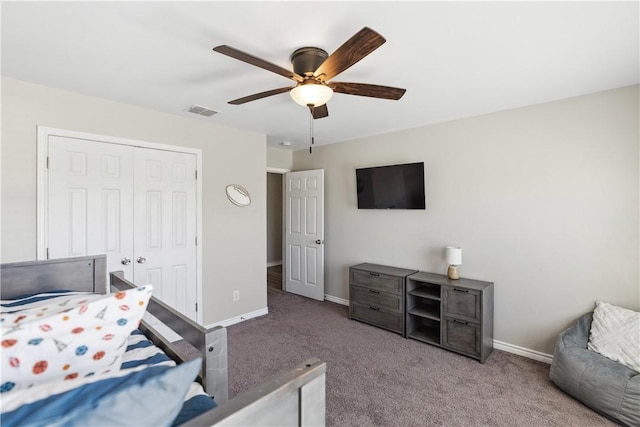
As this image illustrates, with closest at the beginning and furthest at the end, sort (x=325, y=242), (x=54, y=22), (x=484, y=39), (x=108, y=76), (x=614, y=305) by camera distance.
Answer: (x=54, y=22) → (x=484, y=39) → (x=108, y=76) → (x=614, y=305) → (x=325, y=242)

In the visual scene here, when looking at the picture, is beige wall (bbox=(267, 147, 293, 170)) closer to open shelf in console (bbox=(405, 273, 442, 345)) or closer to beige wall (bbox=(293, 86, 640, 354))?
beige wall (bbox=(293, 86, 640, 354))

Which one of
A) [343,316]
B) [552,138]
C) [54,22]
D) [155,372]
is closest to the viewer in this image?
[155,372]

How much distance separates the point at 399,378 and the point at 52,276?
8.58 ft

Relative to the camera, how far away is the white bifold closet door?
2.55 metres

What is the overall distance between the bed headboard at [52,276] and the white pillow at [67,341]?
1.10 meters

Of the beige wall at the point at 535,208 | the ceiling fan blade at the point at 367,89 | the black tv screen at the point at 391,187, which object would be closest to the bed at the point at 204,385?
the ceiling fan blade at the point at 367,89

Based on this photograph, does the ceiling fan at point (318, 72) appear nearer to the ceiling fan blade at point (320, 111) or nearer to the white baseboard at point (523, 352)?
the ceiling fan blade at point (320, 111)

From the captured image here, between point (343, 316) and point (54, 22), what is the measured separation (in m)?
3.72

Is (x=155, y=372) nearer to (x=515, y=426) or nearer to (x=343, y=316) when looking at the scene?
(x=515, y=426)

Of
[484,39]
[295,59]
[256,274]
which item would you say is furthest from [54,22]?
[256,274]

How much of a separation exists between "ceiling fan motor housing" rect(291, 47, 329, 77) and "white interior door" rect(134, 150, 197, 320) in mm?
1946

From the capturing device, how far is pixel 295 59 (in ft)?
6.21

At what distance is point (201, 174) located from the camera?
3.42m

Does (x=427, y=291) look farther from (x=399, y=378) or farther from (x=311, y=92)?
(x=311, y=92)
